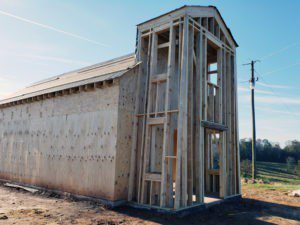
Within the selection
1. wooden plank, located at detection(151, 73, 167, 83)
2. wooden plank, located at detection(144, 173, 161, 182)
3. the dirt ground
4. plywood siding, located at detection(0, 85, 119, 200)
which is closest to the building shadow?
the dirt ground

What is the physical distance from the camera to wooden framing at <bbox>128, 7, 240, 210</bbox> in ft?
27.8

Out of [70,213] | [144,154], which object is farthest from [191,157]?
[70,213]

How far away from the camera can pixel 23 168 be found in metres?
13.5

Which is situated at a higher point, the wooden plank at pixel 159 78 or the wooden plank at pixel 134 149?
the wooden plank at pixel 159 78

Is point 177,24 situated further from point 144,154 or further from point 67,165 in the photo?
point 67,165

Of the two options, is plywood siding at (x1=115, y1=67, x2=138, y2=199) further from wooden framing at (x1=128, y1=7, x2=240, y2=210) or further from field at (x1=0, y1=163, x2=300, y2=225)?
field at (x1=0, y1=163, x2=300, y2=225)

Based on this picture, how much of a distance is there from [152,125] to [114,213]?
339 centimetres

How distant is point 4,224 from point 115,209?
133 inches

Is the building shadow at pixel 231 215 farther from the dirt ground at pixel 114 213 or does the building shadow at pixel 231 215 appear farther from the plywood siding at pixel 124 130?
the plywood siding at pixel 124 130

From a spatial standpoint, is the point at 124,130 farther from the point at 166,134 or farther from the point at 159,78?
the point at 159,78

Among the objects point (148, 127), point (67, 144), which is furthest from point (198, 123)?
point (67, 144)

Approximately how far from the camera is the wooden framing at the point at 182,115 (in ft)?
27.8

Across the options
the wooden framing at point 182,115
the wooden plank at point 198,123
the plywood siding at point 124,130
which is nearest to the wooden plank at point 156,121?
the wooden framing at point 182,115

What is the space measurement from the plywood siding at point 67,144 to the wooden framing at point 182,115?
109 centimetres
